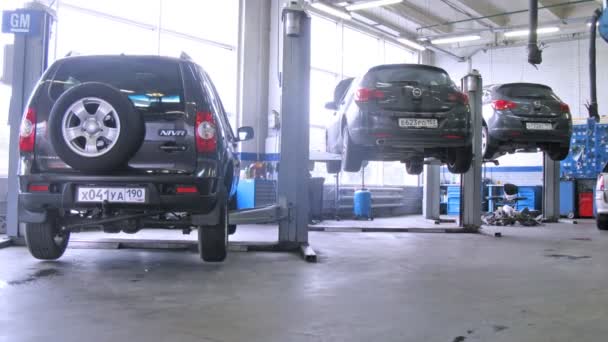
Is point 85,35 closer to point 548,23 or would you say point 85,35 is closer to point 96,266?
point 96,266

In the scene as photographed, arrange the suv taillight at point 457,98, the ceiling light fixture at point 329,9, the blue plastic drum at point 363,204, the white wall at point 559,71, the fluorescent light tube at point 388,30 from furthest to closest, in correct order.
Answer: the fluorescent light tube at point 388,30, the white wall at point 559,71, the ceiling light fixture at point 329,9, the blue plastic drum at point 363,204, the suv taillight at point 457,98

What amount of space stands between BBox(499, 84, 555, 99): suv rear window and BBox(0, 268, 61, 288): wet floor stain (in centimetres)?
666

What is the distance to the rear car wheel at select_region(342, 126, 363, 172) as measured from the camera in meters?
6.30

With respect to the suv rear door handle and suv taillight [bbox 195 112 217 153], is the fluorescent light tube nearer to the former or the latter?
suv taillight [bbox 195 112 217 153]

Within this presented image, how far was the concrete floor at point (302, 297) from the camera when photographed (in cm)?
255

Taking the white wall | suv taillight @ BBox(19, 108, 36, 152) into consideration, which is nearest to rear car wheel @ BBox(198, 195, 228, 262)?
suv taillight @ BBox(19, 108, 36, 152)

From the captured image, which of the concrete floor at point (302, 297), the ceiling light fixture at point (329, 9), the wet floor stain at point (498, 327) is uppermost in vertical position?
the ceiling light fixture at point (329, 9)

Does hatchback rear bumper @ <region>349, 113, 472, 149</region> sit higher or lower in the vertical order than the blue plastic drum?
higher

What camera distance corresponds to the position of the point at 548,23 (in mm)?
14234

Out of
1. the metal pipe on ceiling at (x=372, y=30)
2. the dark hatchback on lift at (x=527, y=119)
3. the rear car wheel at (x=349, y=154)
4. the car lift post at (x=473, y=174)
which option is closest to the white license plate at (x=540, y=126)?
the dark hatchback on lift at (x=527, y=119)

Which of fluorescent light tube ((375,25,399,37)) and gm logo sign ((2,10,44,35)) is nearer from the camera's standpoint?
gm logo sign ((2,10,44,35))

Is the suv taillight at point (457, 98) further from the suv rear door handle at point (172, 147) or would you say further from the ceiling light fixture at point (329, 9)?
the ceiling light fixture at point (329, 9)

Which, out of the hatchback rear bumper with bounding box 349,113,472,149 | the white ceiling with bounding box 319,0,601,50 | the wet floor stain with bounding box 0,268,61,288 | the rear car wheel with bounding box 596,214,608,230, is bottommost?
the wet floor stain with bounding box 0,268,61,288

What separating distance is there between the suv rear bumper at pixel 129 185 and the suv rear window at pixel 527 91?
5.76 metres
